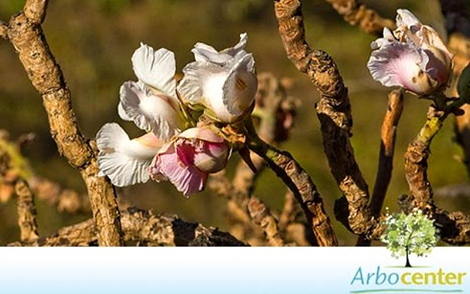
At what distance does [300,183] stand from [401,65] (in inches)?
3.8

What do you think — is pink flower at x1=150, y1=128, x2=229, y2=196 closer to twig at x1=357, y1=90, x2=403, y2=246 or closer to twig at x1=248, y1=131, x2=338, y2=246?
twig at x1=248, y1=131, x2=338, y2=246

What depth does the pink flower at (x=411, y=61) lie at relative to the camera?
585mm

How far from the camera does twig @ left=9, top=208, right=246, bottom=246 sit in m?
0.76

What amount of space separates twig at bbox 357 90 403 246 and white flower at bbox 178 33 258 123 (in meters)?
0.18

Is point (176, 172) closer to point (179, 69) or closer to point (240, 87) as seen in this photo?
point (240, 87)

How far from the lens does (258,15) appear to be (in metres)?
3.64

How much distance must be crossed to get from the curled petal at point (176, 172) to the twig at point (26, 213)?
0.36 meters

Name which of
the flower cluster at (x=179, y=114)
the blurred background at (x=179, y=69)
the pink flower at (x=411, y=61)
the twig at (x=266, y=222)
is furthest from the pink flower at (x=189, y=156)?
the blurred background at (x=179, y=69)

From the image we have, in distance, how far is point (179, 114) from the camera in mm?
584

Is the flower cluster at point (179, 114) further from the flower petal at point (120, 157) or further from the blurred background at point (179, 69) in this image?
the blurred background at point (179, 69)

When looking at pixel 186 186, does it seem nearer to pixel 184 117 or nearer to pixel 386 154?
pixel 184 117

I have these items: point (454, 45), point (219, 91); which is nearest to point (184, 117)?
point (219, 91)

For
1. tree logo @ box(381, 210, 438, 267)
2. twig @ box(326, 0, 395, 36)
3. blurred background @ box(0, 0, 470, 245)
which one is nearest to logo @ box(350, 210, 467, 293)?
tree logo @ box(381, 210, 438, 267)

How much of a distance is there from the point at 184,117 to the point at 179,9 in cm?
315
